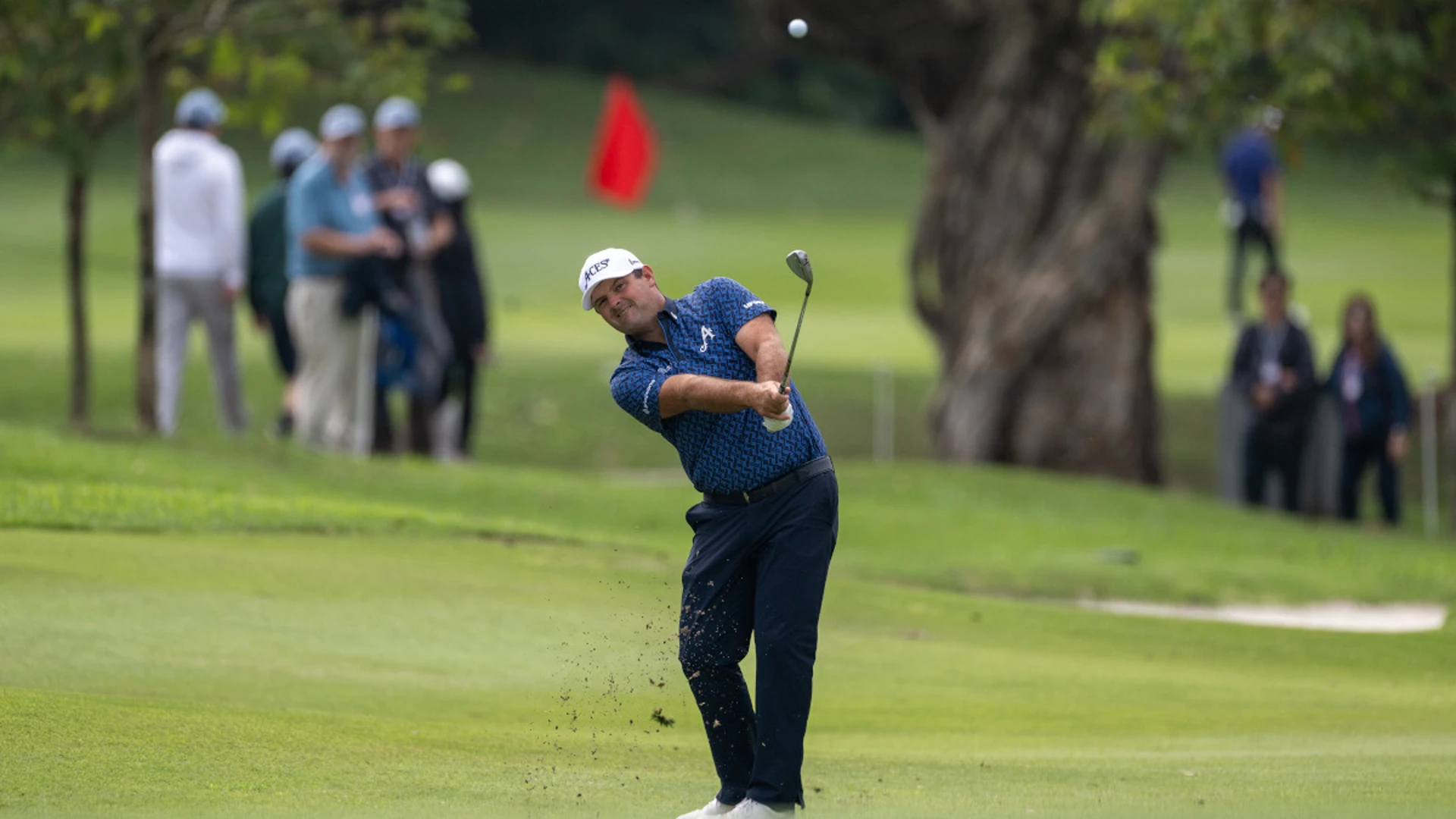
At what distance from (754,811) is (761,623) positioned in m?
0.57

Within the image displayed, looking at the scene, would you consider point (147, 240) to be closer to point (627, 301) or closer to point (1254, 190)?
point (627, 301)

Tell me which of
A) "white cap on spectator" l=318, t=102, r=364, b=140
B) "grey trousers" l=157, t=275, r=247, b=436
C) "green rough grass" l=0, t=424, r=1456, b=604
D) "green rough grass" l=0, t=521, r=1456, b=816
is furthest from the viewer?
"grey trousers" l=157, t=275, r=247, b=436

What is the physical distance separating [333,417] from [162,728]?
10189 millimetres

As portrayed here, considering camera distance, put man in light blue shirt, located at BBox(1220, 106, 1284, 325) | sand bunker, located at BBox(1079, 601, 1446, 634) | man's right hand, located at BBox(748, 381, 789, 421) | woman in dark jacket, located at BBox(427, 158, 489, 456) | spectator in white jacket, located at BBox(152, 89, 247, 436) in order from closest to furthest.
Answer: man's right hand, located at BBox(748, 381, 789, 421) → sand bunker, located at BBox(1079, 601, 1446, 634) → spectator in white jacket, located at BBox(152, 89, 247, 436) → woman in dark jacket, located at BBox(427, 158, 489, 456) → man in light blue shirt, located at BBox(1220, 106, 1284, 325)

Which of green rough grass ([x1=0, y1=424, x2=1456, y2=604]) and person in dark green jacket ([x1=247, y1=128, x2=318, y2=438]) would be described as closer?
green rough grass ([x1=0, y1=424, x2=1456, y2=604])

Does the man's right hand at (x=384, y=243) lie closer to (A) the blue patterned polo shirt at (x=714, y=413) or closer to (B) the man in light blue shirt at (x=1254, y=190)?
(A) the blue patterned polo shirt at (x=714, y=413)

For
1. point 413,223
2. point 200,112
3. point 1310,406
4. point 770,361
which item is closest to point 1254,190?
point 1310,406

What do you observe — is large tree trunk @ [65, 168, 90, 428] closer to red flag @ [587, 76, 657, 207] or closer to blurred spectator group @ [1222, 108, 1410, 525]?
blurred spectator group @ [1222, 108, 1410, 525]

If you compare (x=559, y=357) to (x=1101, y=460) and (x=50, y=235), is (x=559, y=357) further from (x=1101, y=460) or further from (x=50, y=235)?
(x=50, y=235)

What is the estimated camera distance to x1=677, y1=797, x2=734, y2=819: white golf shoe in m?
6.74

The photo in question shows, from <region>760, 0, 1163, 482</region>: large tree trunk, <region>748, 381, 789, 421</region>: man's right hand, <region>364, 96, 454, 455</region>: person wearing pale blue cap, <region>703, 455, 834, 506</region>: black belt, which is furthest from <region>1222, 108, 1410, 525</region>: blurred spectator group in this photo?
<region>748, 381, 789, 421</region>: man's right hand

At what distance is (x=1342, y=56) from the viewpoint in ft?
51.5

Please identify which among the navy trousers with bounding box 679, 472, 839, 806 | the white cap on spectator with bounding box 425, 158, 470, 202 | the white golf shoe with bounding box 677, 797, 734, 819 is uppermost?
the white cap on spectator with bounding box 425, 158, 470, 202

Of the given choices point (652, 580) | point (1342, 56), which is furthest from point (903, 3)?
point (652, 580)
